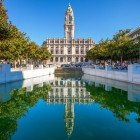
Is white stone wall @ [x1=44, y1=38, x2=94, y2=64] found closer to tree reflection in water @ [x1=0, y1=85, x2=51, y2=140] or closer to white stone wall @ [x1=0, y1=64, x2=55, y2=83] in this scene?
white stone wall @ [x1=0, y1=64, x2=55, y2=83]

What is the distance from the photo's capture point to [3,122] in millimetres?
13266

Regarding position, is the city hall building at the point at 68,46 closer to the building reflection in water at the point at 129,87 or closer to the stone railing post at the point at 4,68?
the stone railing post at the point at 4,68

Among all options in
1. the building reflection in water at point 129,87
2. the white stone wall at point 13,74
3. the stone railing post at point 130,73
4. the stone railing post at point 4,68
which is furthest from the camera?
the white stone wall at point 13,74

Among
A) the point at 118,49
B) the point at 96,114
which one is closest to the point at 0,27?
the point at 96,114

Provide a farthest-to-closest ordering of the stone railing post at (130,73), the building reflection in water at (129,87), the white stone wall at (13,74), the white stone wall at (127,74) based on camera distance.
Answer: the white stone wall at (13,74) < the stone railing post at (130,73) < the white stone wall at (127,74) < the building reflection in water at (129,87)

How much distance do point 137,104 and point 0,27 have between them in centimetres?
1410

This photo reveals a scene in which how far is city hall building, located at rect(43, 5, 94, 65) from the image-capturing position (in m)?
173

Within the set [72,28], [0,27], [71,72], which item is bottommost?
[71,72]

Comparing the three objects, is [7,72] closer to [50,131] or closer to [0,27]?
[0,27]

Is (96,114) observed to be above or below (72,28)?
below

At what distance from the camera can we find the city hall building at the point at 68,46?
173 meters

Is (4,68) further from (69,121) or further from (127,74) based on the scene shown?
(69,121)

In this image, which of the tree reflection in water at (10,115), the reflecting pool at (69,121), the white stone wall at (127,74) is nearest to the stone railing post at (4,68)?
the white stone wall at (127,74)

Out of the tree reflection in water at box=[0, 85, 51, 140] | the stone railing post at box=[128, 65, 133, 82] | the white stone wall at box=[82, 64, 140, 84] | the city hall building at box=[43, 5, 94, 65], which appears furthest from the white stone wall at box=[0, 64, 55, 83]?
the city hall building at box=[43, 5, 94, 65]
